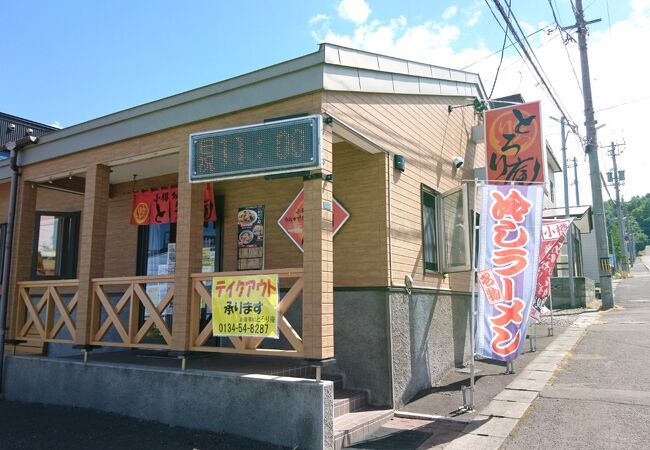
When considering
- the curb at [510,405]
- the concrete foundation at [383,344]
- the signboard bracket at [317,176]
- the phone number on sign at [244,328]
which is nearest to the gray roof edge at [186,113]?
the signboard bracket at [317,176]

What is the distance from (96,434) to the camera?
220 inches

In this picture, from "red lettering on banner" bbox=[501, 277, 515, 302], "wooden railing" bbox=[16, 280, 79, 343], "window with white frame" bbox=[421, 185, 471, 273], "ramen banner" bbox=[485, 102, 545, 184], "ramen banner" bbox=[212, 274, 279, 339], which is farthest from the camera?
"ramen banner" bbox=[485, 102, 545, 184]

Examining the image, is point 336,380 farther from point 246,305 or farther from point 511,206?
point 511,206

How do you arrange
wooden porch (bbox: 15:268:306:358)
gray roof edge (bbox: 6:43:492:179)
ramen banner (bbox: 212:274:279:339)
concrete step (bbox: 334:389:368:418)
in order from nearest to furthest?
ramen banner (bbox: 212:274:279:339) → wooden porch (bbox: 15:268:306:358) → gray roof edge (bbox: 6:43:492:179) → concrete step (bbox: 334:389:368:418)

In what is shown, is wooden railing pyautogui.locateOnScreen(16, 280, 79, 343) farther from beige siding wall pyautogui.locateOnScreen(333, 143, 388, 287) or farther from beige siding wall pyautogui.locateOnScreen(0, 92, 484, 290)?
beige siding wall pyautogui.locateOnScreen(333, 143, 388, 287)

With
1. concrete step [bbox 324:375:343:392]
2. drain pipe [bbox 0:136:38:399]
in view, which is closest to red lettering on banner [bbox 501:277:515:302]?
concrete step [bbox 324:375:343:392]

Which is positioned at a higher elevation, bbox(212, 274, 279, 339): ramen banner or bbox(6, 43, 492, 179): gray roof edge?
bbox(6, 43, 492, 179): gray roof edge

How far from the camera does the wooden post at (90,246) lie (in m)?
7.06

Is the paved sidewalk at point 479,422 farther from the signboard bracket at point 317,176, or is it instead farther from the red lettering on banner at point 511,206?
the signboard bracket at point 317,176

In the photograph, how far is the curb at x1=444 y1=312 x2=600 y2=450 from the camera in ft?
16.7

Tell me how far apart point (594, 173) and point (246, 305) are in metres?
15.1

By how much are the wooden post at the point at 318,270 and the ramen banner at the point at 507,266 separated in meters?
2.22

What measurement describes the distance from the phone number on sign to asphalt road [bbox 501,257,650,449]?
2.74m

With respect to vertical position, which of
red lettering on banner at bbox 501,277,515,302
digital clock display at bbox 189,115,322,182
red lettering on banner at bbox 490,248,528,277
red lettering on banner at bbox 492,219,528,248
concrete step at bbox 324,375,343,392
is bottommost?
concrete step at bbox 324,375,343,392
